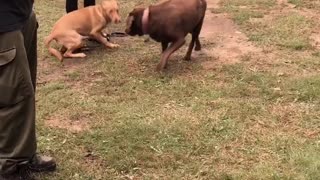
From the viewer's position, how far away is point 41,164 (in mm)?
3715

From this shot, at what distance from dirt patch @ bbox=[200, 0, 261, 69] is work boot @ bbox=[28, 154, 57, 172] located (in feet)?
8.05

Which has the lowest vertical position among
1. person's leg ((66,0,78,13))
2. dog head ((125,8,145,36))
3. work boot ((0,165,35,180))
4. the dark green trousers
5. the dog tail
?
A: the dog tail

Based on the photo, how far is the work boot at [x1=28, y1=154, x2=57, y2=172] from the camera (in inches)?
145

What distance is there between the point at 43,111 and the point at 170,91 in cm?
120

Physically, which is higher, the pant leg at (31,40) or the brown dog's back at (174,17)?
the pant leg at (31,40)

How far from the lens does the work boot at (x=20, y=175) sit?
3.51 meters

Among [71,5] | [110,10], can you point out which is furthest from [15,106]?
[71,5]

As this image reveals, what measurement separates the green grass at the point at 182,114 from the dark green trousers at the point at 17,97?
1.26 feet

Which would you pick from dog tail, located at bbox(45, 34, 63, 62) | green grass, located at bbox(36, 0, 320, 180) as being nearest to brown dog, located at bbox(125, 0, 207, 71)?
green grass, located at bbox(36, 0, 320, 180)

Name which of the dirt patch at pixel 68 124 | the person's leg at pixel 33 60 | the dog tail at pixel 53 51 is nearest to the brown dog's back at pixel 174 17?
the dog tail at pixel 53 51

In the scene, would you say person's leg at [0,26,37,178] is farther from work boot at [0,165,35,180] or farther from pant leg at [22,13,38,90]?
pant leg at [22,13,38,90]

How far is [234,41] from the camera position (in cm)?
651

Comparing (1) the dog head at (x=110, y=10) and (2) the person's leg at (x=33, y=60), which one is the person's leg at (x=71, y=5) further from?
(2) the person's leg at (x=33, y=60)

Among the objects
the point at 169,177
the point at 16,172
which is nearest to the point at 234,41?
the point at 169,177
